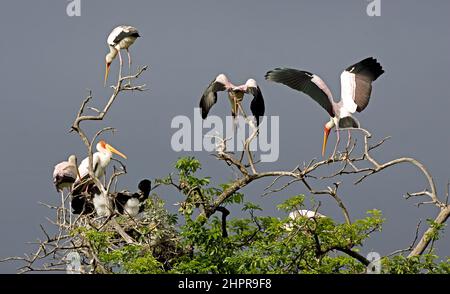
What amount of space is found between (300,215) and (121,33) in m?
3.32

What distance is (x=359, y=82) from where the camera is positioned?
Answer: 437 inches

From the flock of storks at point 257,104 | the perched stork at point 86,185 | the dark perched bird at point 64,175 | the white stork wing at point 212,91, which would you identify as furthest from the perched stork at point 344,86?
the dark perched bird at point 64,175

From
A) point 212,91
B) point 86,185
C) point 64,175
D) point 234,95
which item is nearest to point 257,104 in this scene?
point 234,95

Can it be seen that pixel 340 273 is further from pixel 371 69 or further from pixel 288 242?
pixel 371 69

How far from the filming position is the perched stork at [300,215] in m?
9.86

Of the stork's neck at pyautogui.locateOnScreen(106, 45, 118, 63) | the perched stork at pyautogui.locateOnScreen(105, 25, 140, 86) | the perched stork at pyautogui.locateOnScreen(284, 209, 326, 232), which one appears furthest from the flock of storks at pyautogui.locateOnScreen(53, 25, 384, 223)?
the stork's neck at pyautogui.locateOnScreen(106, 45, 118, 63)

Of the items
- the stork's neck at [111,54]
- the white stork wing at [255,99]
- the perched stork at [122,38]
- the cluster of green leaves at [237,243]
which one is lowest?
the cluster of green leaves at [237,243]

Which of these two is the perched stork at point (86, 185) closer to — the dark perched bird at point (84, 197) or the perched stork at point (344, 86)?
the dark perched bird at point (84, 197)

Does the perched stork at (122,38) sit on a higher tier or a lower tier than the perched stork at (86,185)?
higher

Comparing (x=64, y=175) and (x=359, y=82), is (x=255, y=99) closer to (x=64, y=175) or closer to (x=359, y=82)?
(x=359, y=82)

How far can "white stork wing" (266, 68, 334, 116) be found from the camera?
10.8 metres

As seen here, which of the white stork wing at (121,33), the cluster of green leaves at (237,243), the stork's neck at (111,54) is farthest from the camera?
the stork's neck at (111,54)
